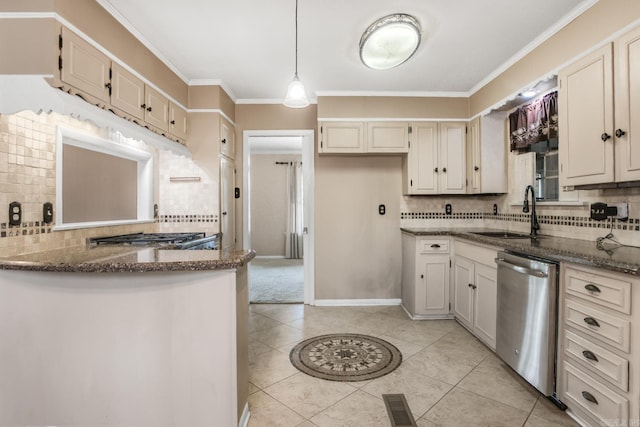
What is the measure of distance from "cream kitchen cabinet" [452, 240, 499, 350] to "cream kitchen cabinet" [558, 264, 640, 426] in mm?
667

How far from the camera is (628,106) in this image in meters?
1.72

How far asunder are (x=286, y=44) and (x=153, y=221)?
7.18 ft

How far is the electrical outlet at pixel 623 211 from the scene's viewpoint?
2006 mm

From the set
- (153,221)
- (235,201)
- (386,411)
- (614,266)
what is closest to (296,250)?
(235,201)

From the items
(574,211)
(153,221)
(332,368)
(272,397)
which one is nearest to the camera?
(272,397)

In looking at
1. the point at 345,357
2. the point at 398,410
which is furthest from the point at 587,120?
the point at 345,357

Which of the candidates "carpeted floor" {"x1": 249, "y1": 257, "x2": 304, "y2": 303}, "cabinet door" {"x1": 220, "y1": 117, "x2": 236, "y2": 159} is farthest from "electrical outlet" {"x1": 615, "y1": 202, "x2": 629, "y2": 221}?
"cabinet door" {"x1": 220, "y1": 117, "x2": 236, "y2": 159}

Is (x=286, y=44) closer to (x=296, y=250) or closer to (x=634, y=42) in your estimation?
(x=634, y=42)

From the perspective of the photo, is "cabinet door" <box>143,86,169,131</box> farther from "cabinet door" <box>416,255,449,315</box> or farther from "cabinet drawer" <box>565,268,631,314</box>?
"cabinet drawer" <box>565,268,631,314</box>

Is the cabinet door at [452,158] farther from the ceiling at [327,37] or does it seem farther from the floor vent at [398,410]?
the floor vent at [398,410]

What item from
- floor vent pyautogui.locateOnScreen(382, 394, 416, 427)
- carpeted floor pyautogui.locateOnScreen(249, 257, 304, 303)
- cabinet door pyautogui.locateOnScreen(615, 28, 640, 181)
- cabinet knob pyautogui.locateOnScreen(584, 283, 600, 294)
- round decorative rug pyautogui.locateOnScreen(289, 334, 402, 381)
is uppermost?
cabinet door pyautogui.locateOnScreen(615, 28, 640, 181)

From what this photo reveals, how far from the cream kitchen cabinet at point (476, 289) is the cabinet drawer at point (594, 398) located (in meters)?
0.70

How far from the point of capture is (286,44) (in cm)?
253

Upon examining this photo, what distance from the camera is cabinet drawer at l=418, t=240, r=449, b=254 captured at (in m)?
3.20
